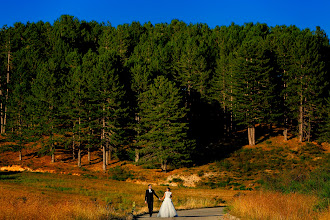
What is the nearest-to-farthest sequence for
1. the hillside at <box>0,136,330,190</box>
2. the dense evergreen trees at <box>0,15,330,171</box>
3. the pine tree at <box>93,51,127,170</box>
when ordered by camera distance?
the hillside at <box>0,136,330,190</box>
the dense evergreen trees at <box>0,15,330,171</box>
the pine tree at <box>93,51,127,170</box>

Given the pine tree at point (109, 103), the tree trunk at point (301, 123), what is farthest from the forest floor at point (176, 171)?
the pine tree at point (109, 103)

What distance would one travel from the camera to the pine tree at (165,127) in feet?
174

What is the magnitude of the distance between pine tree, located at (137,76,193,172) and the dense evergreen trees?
0.47 ft

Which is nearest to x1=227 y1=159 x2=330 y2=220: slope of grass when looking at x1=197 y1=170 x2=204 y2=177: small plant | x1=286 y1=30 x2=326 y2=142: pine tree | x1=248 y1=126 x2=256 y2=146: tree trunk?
x1=197 y1=170 x2=204 y2=177: small plant

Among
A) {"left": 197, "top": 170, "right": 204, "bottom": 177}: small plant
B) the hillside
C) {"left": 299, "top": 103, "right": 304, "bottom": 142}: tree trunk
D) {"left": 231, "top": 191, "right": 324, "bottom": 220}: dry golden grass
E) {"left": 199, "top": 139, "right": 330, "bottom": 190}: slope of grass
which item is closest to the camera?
{"left": 231, "top": 191, "right": 324, "bottom": 220}: dry golden grass

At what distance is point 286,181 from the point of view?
22.0m

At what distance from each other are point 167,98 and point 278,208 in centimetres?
4128

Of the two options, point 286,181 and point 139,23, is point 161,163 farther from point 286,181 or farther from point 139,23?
point 139,23

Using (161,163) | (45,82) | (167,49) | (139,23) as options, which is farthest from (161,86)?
(139,23)

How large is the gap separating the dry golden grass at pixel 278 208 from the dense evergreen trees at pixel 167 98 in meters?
36.5

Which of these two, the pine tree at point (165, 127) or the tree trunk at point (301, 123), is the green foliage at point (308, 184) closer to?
the pine tree at point (165, 127)

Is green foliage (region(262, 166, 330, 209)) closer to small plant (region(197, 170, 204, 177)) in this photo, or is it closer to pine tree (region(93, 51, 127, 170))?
small plant (region(197, 170, 204, 177))

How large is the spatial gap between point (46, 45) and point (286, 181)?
85.0 m

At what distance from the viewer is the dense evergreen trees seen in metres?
56.6
